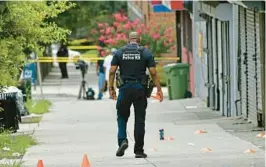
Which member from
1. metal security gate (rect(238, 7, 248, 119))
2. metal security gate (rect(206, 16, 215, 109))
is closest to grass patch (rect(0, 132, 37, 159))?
metal security gate (rect(238, 7, 248, 119))

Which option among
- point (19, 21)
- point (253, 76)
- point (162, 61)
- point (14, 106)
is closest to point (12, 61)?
point (19, 21)

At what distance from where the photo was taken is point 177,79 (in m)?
31.7

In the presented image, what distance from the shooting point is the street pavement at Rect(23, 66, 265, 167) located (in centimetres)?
1358

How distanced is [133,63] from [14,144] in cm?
398

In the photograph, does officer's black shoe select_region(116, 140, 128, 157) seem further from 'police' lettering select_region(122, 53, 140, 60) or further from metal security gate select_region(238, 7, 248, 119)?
metal security gate select_region(238, 7, 248, 119)

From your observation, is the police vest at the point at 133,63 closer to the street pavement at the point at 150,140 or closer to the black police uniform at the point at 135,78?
the black police uniform at the point at 135,78

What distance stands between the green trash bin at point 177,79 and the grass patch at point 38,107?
13.7ft

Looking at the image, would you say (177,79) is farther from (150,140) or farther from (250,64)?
(150,140)

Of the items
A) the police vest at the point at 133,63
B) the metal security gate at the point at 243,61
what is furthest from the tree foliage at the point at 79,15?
the police vest at the point at 133,63

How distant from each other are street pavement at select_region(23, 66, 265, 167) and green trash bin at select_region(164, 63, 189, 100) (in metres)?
1.07

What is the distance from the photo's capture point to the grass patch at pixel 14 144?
15.3m

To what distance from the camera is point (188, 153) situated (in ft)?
49.1

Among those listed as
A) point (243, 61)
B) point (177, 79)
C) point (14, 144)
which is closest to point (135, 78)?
point (14, 144)

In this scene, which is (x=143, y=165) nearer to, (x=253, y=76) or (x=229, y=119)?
(x=253, y=76)
